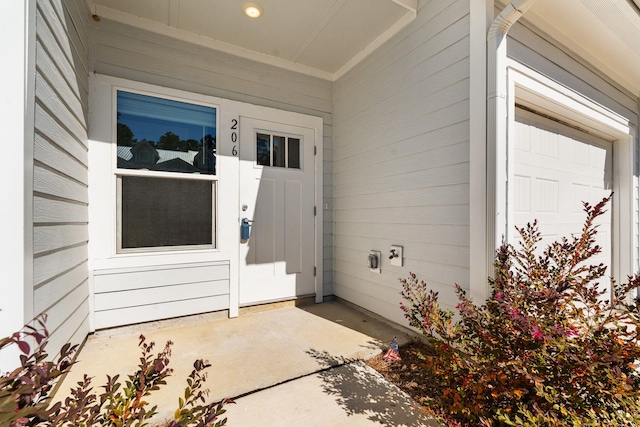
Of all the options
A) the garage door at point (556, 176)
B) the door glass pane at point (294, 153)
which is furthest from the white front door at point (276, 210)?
the garage door at point (556, 176)

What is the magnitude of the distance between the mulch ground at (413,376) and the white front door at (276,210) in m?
1.49

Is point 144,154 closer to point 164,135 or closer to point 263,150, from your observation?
point 164,135

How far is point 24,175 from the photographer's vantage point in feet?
4.42

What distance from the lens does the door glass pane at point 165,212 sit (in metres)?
2.65

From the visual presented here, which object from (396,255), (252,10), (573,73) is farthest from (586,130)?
(252,10)

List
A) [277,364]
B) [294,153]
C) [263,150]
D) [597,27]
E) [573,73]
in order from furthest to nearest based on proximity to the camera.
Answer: [294,153]
[263,150]
[573,73]
[597,27]
[277,364]

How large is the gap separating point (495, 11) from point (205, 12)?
94.5 inches

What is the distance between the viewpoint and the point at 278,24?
278 centimetres

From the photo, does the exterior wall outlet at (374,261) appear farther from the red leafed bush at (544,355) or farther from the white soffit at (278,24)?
the white soffit at (278,24)

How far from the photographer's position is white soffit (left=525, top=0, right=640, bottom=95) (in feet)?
7.36

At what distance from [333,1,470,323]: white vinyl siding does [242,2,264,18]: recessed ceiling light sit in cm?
120

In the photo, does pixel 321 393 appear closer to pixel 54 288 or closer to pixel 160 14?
pixel 54 288

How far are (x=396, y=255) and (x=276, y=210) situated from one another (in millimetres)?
1436

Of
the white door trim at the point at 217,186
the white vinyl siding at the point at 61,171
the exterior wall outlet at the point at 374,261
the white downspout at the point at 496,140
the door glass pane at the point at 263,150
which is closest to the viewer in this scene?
the white vinyl siding at the point at 61,171
